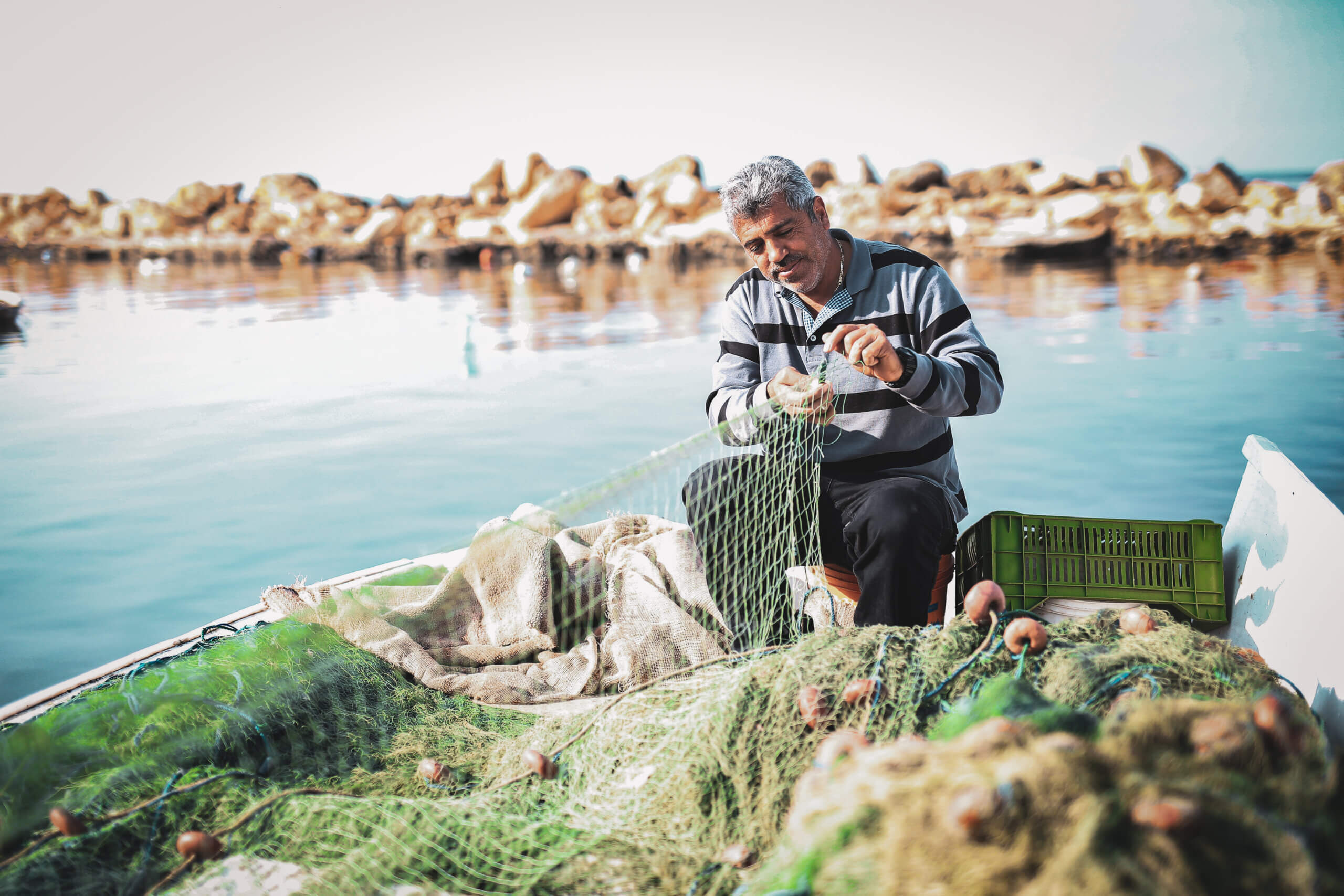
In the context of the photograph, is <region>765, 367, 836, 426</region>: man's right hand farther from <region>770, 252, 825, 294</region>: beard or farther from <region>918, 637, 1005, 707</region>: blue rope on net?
<region>918, 637, 1005, 707</region>: blue rope on net

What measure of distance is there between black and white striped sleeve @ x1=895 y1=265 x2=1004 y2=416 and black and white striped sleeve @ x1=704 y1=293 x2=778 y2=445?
446mm

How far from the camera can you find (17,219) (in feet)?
88.0

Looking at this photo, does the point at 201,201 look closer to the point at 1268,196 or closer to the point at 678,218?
the point at 678,218

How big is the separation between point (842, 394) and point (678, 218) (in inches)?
998

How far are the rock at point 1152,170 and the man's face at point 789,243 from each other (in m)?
25.0

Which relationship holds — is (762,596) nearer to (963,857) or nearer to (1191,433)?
(963,857)

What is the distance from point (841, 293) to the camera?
2533 millimetres

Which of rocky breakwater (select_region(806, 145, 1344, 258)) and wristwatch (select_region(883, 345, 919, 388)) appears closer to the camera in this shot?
wristwatch (select_region(883, 345, 919, 388))

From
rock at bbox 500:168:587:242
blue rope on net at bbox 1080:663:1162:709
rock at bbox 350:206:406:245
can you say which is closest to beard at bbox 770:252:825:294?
blue rope on net at bbox 1080:663:1162:709

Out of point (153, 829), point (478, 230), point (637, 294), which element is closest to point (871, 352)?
point (153, 829)

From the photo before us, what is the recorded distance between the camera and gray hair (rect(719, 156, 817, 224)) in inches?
91.3

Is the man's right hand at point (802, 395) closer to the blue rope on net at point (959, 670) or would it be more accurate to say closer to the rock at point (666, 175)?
the blue rope on net at point (959, 670)

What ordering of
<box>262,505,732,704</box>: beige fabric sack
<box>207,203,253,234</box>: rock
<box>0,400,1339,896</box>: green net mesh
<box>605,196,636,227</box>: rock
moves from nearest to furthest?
<box>0,400,1339,896</box>: green net mesh → <box>262,505,732,704</box>: beige fabric sack → <box>605,196,636,227</box>: rock → <box>207,203,253,234</box>: rock

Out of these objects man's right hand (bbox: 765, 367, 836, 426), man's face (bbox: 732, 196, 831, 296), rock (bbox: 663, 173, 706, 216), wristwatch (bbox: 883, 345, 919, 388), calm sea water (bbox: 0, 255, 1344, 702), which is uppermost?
rock (bbox: 663, 173, 706, 216)
